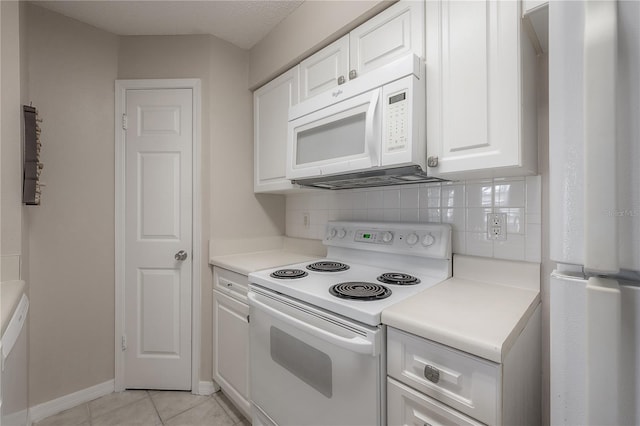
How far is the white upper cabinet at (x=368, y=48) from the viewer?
1.23 metres

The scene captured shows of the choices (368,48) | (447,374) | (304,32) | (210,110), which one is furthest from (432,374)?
(210,110)

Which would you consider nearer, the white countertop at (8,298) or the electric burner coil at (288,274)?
the white countertop at (8,298)

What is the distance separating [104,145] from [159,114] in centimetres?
41

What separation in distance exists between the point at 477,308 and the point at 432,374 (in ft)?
0.94

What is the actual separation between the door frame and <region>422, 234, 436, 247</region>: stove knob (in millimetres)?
1457

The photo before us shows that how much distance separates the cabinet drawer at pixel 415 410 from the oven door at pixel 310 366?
4 cm

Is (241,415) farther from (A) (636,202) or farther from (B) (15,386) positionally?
(A) (636,202)

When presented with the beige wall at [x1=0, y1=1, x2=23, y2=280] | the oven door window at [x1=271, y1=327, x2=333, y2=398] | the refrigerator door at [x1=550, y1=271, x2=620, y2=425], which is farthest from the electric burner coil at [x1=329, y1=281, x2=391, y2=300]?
the beige wall at [x1=0, y1=1, x2=23, y2=280]

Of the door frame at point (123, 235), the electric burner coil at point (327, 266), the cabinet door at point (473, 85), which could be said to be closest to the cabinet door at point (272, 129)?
the door frame at point (123, 235)

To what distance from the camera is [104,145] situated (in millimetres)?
1910

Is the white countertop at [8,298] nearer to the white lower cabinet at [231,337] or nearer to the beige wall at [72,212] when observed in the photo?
the beige wall at [72,212]

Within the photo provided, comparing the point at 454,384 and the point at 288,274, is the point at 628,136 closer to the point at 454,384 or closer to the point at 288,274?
the point at 454,384

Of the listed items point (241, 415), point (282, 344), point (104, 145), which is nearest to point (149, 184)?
point (104, 145)

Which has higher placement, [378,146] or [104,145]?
[104,145]
